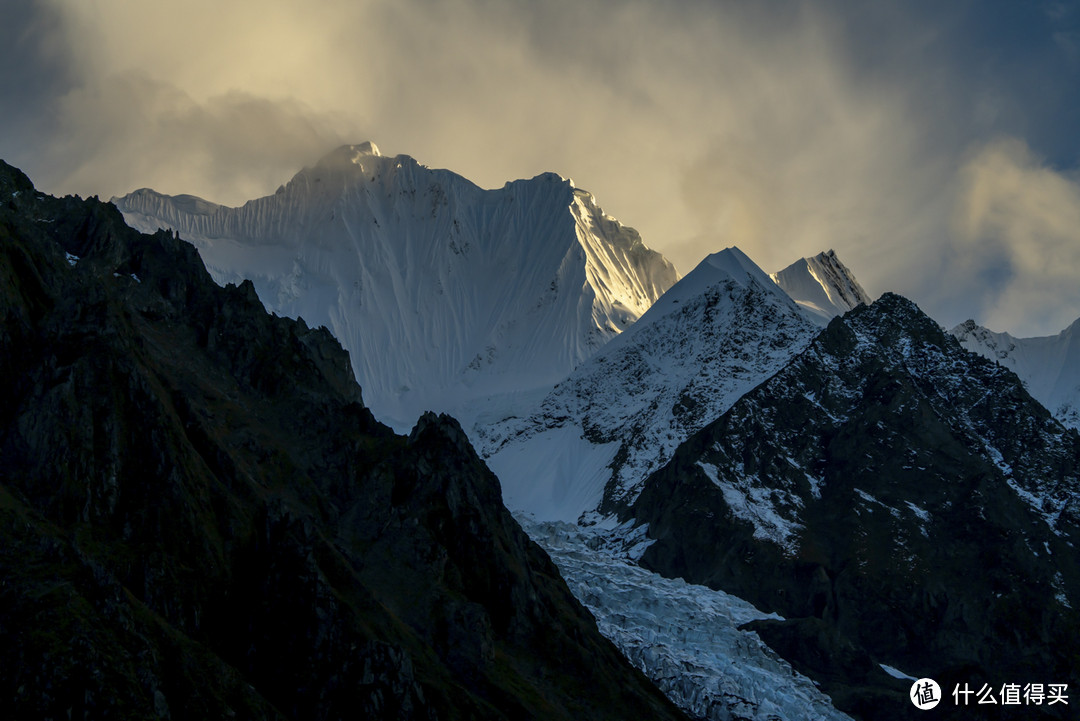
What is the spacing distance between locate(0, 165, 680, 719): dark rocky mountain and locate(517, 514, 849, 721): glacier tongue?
16.6 m

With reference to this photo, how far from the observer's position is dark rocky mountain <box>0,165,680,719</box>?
82.4 metres

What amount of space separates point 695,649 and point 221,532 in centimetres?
8479

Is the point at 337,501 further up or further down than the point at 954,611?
further down

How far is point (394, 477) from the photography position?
432 ft

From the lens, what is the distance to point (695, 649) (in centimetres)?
16762

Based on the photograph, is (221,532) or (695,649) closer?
(221,532)

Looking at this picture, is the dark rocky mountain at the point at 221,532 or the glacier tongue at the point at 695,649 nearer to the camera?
the dark rocky mountain at the point at 221,532

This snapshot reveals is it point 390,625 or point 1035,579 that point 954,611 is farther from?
point 390,625

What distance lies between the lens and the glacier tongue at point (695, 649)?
14912 cm

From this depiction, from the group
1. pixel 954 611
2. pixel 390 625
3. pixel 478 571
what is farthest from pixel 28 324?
pixel 954 611

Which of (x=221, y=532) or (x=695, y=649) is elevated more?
(x=695, y=649)

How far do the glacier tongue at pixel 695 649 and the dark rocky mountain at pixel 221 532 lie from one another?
16.6 metres

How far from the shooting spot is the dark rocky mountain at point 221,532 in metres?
82.4

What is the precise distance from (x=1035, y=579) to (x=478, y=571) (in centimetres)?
11711
